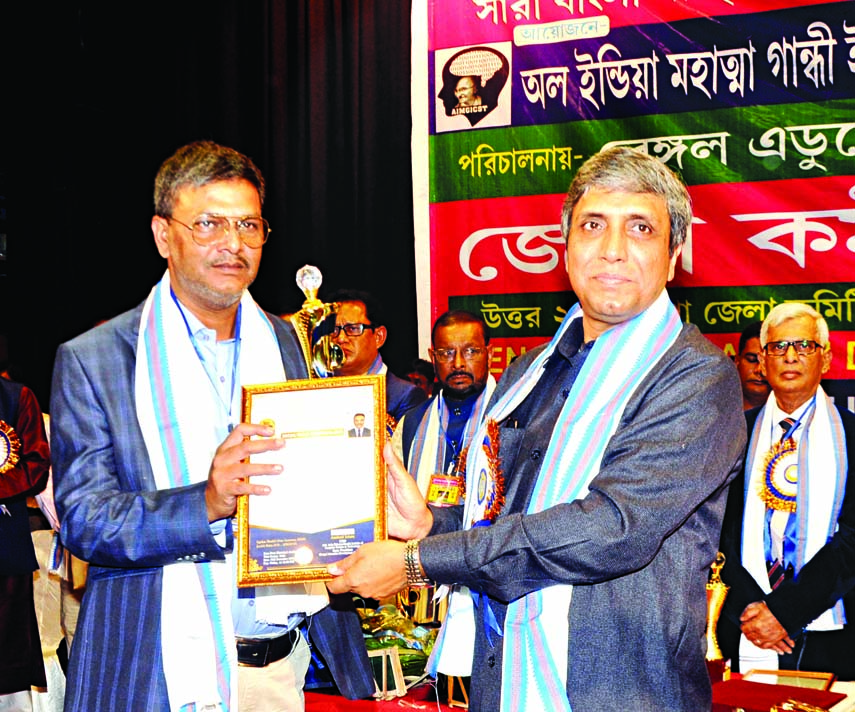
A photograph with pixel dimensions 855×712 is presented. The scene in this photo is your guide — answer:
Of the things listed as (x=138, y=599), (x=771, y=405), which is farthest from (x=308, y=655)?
(x=771, y=405)

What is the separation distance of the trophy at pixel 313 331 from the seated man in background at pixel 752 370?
12.0 ft

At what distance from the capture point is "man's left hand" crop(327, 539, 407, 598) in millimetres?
2357

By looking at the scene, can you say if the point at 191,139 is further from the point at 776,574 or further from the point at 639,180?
the point at 639,180

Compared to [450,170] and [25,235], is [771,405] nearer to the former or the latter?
[450,170]

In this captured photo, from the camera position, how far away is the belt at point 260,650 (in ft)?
8.94

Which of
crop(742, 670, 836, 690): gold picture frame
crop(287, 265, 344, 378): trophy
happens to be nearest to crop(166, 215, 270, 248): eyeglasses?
crop(287, 265, 344, 378): trophy

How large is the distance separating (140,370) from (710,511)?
4.38 feet

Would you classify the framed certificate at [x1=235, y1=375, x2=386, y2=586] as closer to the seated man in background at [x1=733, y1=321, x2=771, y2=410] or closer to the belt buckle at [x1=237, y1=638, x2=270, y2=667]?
the belt buckle at [x1=237, y1=638, x2=270, y2=667]

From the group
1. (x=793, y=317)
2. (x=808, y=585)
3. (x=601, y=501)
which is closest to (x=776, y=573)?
(x=808, y=585)

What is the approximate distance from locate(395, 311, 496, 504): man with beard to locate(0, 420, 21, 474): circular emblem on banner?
2004 millimetres

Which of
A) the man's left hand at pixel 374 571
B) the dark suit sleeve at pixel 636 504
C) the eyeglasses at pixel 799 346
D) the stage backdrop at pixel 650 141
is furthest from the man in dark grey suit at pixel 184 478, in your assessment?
the stage backdrop at pixel 650 141

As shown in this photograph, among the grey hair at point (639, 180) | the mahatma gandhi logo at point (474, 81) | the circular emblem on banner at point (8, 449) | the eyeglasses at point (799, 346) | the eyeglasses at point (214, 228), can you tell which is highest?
the mahatma gandhi logo at point (474, 81)

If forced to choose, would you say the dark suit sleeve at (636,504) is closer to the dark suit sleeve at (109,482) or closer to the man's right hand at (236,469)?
the man's right hand at (236,469)

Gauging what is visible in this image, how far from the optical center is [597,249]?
2.41m
